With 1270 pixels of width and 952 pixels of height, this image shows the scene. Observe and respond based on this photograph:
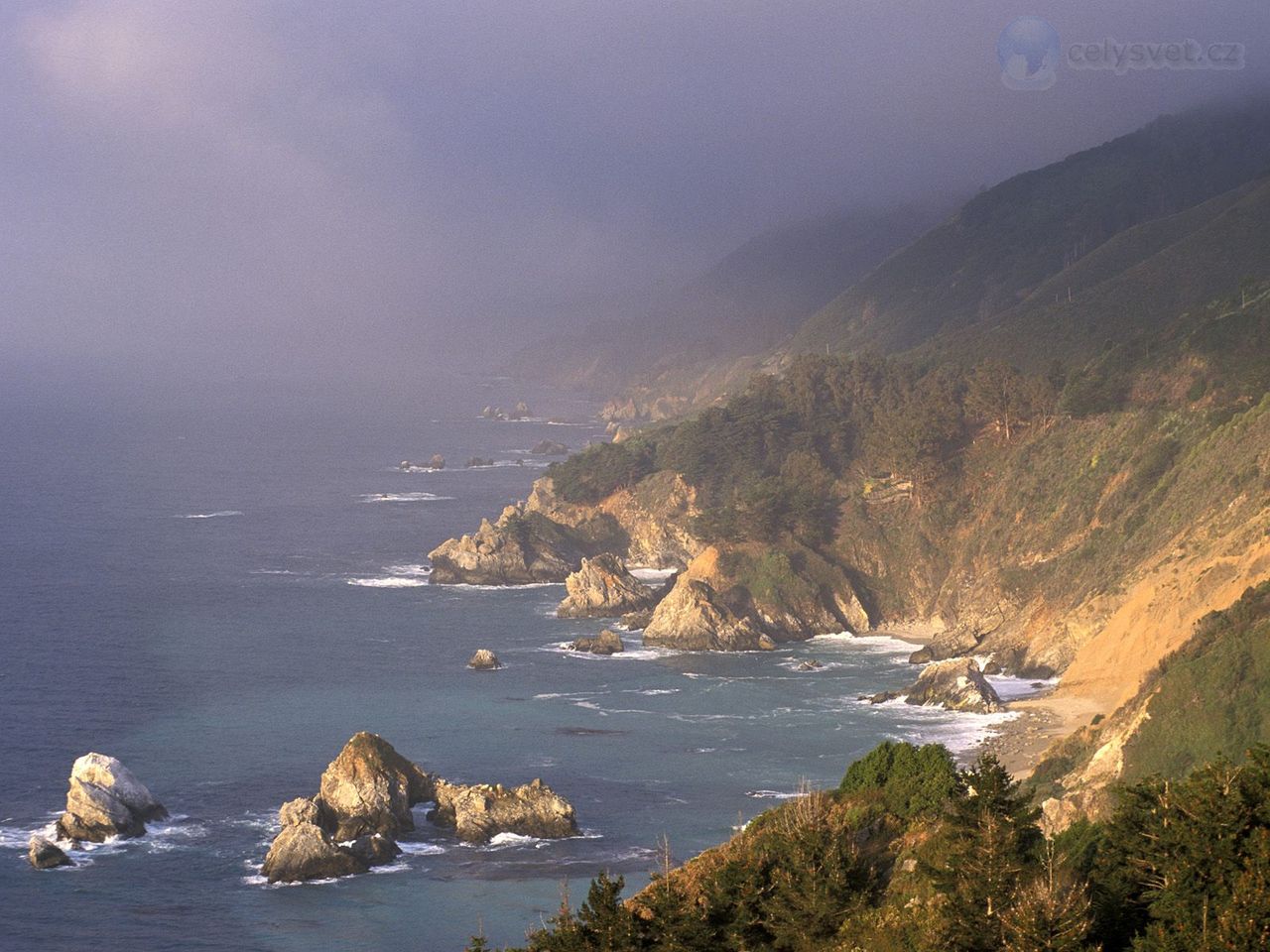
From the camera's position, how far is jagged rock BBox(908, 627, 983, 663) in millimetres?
105562

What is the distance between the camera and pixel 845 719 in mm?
92000

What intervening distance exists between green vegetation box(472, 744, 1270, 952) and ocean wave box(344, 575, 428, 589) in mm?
94658

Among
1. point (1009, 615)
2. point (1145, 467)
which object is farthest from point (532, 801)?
point (1145, 467)

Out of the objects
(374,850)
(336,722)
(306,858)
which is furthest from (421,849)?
(336,722)

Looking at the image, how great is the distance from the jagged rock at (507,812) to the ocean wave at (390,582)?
59884mm

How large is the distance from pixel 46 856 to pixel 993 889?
4948cm

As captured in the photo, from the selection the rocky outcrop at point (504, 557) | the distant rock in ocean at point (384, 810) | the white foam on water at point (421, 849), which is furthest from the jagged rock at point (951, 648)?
the white foam on water at point (421, 849)

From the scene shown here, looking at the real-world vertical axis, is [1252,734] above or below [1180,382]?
below

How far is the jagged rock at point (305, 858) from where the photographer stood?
2672 inches

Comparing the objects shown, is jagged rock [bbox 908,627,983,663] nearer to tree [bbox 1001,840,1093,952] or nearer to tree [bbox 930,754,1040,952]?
tree [bbox 930,754,1040,952]

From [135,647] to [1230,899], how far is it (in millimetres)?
91907

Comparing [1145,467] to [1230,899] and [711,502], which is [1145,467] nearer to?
[711,502]

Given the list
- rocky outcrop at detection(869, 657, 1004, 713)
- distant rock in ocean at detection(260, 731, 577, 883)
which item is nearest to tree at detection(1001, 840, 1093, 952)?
distant rock in ocean at detection(260, 731, 577, 883)

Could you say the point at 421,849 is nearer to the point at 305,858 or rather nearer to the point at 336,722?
the point at 305,858
